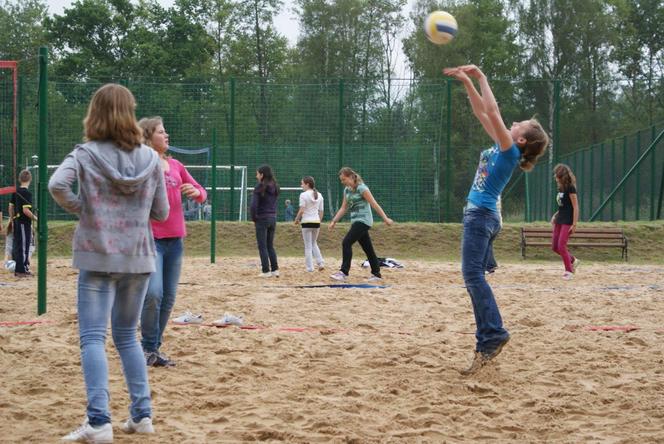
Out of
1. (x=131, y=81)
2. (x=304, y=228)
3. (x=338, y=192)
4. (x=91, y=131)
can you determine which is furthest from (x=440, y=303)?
(x=131, y=81)

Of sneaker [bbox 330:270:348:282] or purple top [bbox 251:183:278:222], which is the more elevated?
purple top [bbox 251:183:278:222]

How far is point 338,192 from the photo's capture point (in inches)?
839


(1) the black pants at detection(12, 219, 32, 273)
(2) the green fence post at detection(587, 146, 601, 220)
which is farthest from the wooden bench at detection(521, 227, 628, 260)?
(1) the black pants at detection(12, 219, 32, 273)

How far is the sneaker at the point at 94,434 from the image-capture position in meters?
3.94

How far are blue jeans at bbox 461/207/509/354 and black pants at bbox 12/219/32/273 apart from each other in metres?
8.37

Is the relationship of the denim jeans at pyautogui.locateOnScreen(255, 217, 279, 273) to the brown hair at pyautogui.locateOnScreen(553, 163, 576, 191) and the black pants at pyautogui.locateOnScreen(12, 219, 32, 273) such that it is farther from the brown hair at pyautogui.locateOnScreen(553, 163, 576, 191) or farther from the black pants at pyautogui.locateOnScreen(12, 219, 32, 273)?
the brown hair at pyautogui.locateOnScreen(553, 163, 576, 191)

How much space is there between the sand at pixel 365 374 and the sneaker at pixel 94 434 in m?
0.18

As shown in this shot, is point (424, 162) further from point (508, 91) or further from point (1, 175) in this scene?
point (508, 91)

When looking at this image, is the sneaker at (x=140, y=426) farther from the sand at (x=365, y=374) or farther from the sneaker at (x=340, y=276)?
the sneaker at (x=340, y=276)

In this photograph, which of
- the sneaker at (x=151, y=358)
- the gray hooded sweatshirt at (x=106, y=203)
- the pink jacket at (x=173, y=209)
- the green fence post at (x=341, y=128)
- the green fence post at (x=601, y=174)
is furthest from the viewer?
the green fence post at (x=601, y=174)

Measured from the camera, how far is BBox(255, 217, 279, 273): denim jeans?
42.1 feet

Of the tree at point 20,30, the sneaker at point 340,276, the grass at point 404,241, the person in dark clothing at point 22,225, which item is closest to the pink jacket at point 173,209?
the sneaker at point 340,276

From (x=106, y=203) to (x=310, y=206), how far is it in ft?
31.4

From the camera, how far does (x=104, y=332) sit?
13.4ft
